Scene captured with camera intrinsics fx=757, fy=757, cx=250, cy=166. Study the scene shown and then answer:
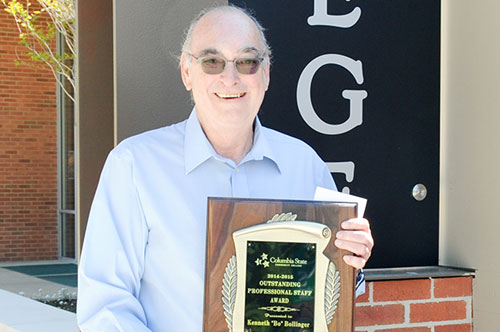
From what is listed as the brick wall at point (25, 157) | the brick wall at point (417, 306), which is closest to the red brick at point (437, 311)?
the brick wall at point (417, 306)

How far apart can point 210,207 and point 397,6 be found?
238cm

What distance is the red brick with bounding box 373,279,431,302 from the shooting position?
149 inches

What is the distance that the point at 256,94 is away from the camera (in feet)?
7.74

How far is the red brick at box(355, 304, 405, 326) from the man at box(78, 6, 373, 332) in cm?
153

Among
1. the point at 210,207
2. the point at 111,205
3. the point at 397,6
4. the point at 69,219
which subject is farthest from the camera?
the point at 69,219

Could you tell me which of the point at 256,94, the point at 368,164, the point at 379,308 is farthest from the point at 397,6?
the point at 256,94

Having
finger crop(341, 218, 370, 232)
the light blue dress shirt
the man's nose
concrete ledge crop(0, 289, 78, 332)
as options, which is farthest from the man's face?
concrete ledge crop(0, 289, 78, 332)

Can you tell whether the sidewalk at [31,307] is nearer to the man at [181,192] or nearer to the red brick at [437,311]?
the red brick at [437,311]

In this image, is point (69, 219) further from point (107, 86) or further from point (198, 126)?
point (198, 126)

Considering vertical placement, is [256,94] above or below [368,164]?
above

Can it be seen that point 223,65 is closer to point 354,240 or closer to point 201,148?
point 201,148

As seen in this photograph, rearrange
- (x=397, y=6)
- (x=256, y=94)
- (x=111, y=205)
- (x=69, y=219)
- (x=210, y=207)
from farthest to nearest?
(x=69, y=219)
(x=397, y=6)
(x=256, y=94)
(x=111, y=205)
(x=210, y=207)

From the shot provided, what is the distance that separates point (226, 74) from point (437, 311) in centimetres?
219

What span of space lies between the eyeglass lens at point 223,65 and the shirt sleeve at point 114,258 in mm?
380
